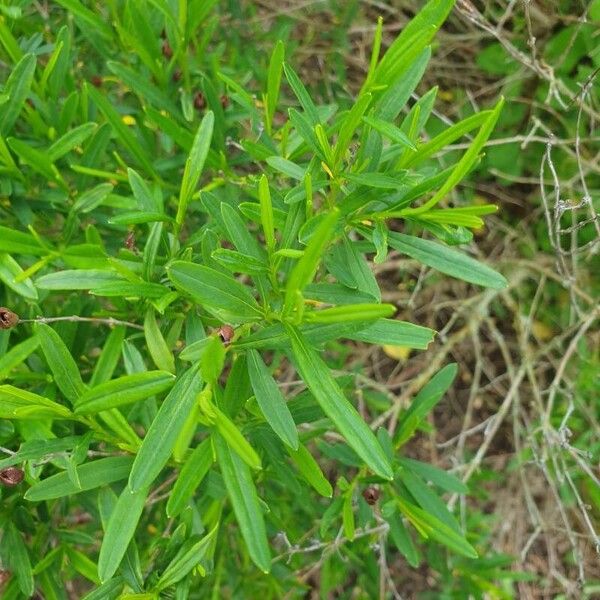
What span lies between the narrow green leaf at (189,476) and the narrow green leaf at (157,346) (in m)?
0.12

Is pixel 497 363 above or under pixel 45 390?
under

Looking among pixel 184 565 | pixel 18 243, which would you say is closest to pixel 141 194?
pixel 18 243

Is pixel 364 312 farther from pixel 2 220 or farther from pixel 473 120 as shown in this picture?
pixel 2 220

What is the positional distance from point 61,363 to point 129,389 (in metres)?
0.13

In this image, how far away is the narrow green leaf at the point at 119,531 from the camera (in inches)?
32.9

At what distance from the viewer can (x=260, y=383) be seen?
83 cm

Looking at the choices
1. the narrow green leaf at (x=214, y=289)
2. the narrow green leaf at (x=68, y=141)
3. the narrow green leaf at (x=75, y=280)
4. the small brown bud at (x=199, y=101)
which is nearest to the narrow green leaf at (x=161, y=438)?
the narrow green leaf at (x=214, y=289)

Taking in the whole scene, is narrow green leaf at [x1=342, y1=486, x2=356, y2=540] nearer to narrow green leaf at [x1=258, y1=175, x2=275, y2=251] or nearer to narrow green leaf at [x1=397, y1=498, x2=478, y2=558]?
narrow green leaf at [x1=397, y1=498, x2=478, y2=558]

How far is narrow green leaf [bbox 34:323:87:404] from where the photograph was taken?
0.88m

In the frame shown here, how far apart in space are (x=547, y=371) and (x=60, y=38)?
1773 millimetres

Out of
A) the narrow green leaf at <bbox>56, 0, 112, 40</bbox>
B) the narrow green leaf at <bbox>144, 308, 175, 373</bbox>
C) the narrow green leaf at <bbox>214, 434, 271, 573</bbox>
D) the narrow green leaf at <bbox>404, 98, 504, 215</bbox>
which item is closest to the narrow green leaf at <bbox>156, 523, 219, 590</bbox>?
the narrow green leaf at <bbox>214, 434, 271, 573</bbox>

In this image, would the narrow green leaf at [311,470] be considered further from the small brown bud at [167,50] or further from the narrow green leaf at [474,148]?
the small brown bud at [167,50]

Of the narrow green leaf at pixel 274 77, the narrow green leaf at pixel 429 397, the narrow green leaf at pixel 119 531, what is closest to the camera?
the narrow green leaf at pixel 119 531

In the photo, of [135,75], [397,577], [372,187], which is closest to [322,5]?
[135,75]
